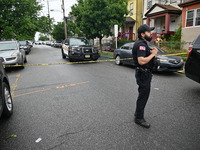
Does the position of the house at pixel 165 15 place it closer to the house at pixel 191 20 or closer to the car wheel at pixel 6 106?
the house at pixel 191 20

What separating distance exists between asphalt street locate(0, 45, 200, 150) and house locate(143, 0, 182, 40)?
614 inches

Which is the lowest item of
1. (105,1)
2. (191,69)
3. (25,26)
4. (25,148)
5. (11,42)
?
(25,148)

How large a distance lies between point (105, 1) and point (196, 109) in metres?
14.3

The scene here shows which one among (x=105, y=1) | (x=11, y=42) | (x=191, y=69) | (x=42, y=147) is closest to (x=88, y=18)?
(x=105, y=1)

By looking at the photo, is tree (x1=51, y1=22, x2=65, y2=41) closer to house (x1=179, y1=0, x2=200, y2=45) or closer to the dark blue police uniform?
house (x1=179, y1=0, x2=200, y2=45)

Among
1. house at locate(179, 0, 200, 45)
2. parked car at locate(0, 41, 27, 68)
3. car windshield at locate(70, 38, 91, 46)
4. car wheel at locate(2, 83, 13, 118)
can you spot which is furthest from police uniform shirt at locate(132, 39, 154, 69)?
house at locate(179, 0, 200, 45)

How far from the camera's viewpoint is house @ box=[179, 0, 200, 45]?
15.5 meters

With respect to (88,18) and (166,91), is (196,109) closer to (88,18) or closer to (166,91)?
(166,91)

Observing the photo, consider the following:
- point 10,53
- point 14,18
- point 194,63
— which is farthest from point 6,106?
point 14,18

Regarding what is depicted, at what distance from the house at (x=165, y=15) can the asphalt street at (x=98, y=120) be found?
Answer: 614 inches

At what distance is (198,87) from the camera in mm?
5867

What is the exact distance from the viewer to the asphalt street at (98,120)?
2.75 metres

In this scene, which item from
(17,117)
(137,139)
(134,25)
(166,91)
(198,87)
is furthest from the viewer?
(134,25)

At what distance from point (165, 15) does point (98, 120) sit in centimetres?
1945
